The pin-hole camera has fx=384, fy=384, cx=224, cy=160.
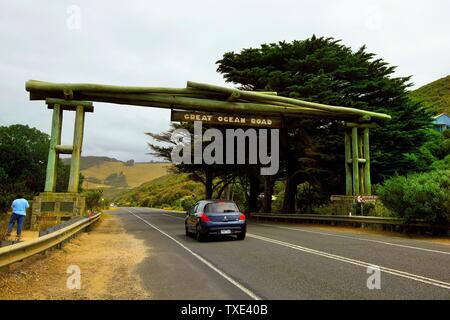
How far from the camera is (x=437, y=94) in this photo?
357 ft

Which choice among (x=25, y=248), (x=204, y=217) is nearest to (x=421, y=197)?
(x=204, y=217)

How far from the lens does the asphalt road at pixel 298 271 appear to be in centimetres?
605

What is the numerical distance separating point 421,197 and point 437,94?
4287 inches

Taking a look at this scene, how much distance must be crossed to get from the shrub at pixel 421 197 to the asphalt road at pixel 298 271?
3757mm

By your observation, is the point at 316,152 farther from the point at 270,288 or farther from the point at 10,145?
the point at 10,145

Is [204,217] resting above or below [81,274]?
above

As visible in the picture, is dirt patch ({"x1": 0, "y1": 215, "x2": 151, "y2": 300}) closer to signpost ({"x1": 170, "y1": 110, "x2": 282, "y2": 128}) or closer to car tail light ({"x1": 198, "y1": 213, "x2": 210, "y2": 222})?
car tail light ({"x1": 198, "y1": 213, "x2": 210, "y2": 222})

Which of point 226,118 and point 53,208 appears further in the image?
point 226,118

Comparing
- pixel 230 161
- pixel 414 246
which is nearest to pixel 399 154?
pixel 230 161

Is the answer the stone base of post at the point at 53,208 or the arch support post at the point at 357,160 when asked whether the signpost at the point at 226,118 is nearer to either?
the arch support post at the point at 357,160

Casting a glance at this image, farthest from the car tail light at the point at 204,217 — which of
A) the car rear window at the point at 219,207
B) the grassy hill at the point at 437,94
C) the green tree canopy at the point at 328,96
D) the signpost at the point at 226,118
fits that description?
the grassy hill at the point at 437,94

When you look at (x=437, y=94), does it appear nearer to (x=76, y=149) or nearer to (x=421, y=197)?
(x=421, y=197)
